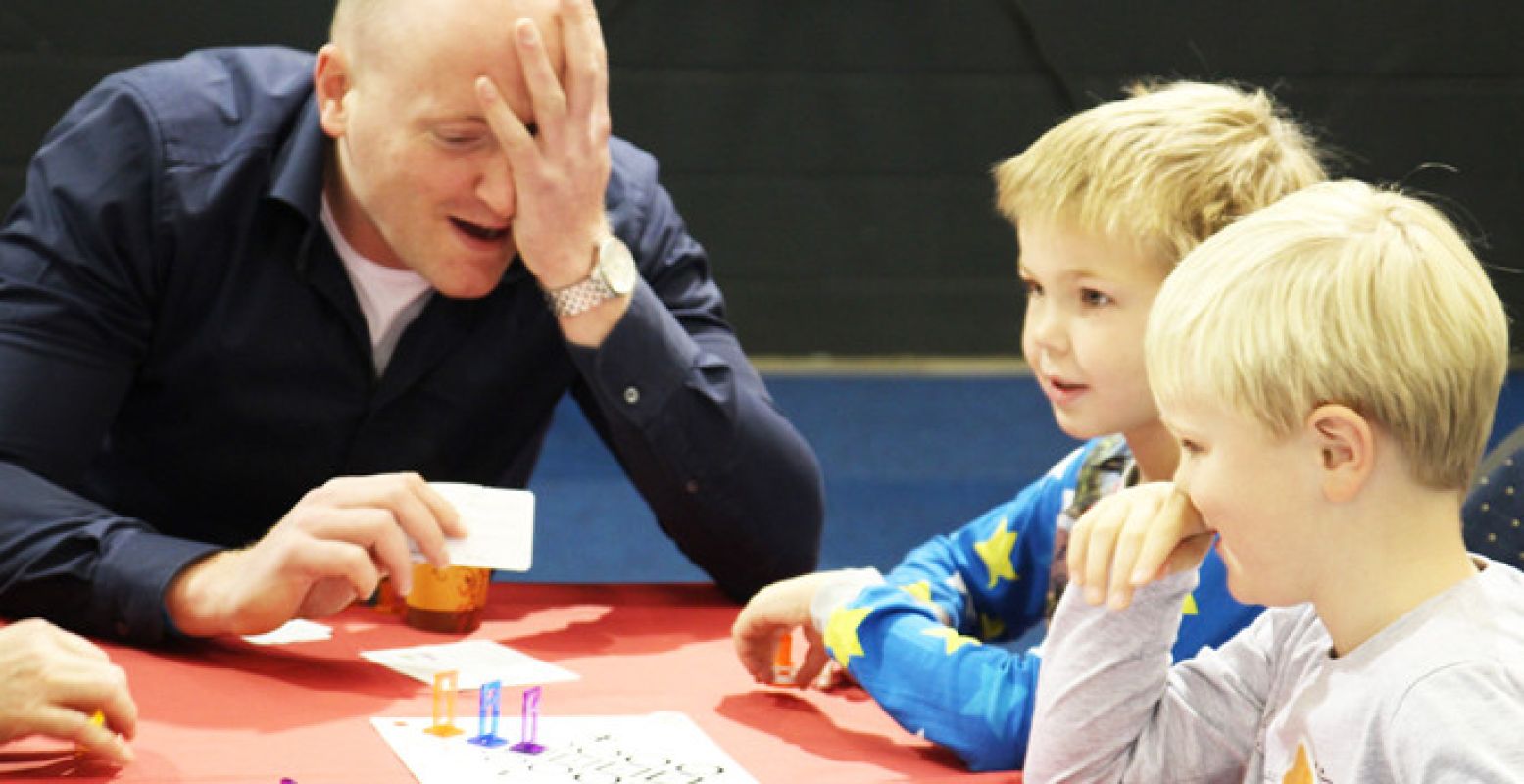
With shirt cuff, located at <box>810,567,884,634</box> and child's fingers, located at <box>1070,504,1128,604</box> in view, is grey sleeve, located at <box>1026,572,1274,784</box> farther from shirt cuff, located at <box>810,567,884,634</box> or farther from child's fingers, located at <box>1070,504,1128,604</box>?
shirt cuff, located at <box>810,567,884,634</box>

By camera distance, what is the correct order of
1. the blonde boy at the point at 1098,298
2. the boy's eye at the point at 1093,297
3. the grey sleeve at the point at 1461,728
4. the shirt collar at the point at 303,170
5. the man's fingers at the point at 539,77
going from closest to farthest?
the grey sleeve at the point at 1461,728 < the blonde boy at the point at 1098,298 < the boy's eye at the point at 1093,297 < the man's fingers at the point at 539,77 < the shirt collar at the point at 303,170

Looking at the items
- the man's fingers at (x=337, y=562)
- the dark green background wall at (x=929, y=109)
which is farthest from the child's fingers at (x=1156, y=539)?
the dark green background wall at (x=929, y=109)

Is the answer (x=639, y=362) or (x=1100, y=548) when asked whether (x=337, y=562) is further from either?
(x=1100, y=548)

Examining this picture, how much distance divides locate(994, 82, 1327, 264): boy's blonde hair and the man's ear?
88 cm

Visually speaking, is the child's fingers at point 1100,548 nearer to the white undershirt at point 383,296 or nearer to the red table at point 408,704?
the red table at point 408,704

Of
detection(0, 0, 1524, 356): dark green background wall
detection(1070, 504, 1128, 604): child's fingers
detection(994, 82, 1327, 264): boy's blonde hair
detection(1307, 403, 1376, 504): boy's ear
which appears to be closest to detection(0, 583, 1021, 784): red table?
detection(1070, 504, 1128, 604): child's fingers

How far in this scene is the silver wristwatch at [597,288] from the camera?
2.19 metres

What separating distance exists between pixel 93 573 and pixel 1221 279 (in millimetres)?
1212

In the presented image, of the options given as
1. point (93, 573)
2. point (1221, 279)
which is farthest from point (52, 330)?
point (1221, 279)

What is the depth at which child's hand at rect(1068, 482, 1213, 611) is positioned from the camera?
1.42m

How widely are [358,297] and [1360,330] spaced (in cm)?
139

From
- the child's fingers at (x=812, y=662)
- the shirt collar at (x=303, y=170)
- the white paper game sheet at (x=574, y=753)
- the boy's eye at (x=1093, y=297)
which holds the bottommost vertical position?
the white paper game sheet at (x=574, y=753)

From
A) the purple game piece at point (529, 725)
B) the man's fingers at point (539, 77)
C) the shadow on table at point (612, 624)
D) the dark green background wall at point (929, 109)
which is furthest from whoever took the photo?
the dark green background wall at point (929, 109)

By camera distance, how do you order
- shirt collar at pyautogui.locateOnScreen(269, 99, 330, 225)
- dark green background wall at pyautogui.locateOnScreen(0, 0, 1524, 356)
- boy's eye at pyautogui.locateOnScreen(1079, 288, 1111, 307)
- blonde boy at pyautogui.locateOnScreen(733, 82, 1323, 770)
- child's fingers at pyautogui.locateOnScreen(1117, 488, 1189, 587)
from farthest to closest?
dark green background wall at pyautogui.locateOnScreen(0, 0, 1524, 356)
shirt collar at pyautogui.locateOnScreen(269, 99, 330, 225)
boy's eye at pyautogui.locateOnScreen(1079, 288, 1111, 307)
blonde boy at pyautogui.locateOnScreen(733, 82, 1323, 770)
child's fingers at pyautogui.locateOnScreen(1117, 488, 1189, 587)
